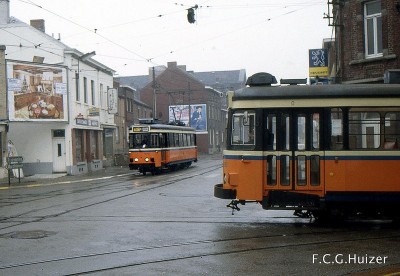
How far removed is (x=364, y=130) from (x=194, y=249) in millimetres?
5021

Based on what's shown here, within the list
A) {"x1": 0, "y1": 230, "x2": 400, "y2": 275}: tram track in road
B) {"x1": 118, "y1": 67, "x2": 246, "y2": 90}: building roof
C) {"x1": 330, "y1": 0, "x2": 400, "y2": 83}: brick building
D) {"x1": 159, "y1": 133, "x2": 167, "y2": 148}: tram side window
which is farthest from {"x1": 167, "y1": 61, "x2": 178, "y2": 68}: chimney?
{"x1": 0, "y1": 230, "x2": 400, "y2": 275}: tram track in road

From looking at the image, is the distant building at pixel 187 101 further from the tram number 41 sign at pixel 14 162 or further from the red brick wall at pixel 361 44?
the red brick wall at pixel 361 44

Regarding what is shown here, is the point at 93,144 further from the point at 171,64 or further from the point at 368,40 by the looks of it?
the point at 171,64

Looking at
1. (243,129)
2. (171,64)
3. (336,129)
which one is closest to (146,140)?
(243,129)

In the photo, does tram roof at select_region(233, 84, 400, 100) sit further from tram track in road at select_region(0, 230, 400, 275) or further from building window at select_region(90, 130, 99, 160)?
building window at select_region(90, 130, 99, 160)

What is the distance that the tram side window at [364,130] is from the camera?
1200 cm

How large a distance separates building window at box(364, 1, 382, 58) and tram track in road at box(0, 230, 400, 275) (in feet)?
37.7

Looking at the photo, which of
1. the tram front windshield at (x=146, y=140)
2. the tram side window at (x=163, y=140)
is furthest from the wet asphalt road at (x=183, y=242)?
the tram side window at (x=163, y=140)

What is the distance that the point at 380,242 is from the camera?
33.3ft

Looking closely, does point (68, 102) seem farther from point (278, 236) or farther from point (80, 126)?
point (278, 236)

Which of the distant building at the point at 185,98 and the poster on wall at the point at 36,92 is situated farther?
the distant building at the point at 185,98

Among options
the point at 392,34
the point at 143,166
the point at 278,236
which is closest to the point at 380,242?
the point at 278,236

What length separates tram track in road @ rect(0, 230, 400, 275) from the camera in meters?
8.58

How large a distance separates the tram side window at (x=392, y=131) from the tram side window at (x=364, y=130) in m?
0.18
